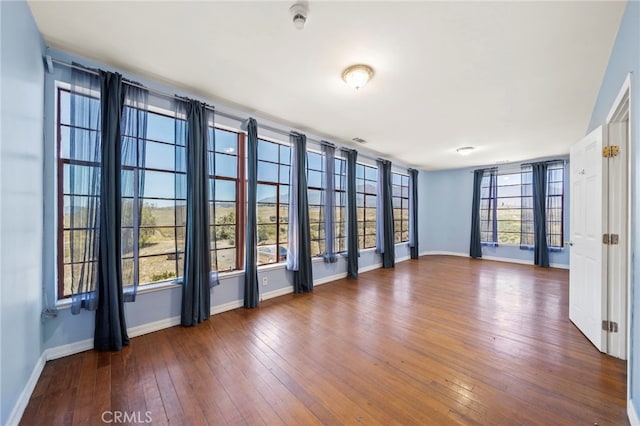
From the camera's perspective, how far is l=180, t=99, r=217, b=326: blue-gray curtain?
291cm

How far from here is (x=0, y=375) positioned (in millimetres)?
1385

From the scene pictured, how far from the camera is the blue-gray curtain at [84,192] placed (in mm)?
2260

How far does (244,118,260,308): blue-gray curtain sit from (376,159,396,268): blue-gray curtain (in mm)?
3371

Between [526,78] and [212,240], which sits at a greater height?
[526,78]

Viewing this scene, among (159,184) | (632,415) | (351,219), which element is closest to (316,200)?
(351,219)

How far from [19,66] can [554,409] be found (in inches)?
165

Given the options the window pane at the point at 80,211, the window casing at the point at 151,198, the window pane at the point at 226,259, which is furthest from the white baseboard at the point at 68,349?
the window pane at the point at 226,259

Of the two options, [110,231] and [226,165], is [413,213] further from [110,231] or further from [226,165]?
[110,231]

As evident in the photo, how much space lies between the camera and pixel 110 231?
239 cm

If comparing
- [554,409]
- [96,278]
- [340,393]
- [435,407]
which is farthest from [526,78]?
[96,278]

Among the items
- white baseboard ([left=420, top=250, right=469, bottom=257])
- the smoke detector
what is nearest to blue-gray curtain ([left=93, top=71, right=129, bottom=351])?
the smoke detector

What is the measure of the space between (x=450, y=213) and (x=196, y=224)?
25.0 feet

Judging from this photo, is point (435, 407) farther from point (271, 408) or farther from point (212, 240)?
point (212, 240)

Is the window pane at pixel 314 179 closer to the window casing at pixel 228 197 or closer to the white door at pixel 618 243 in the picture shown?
the window casing at pixel 228 197
